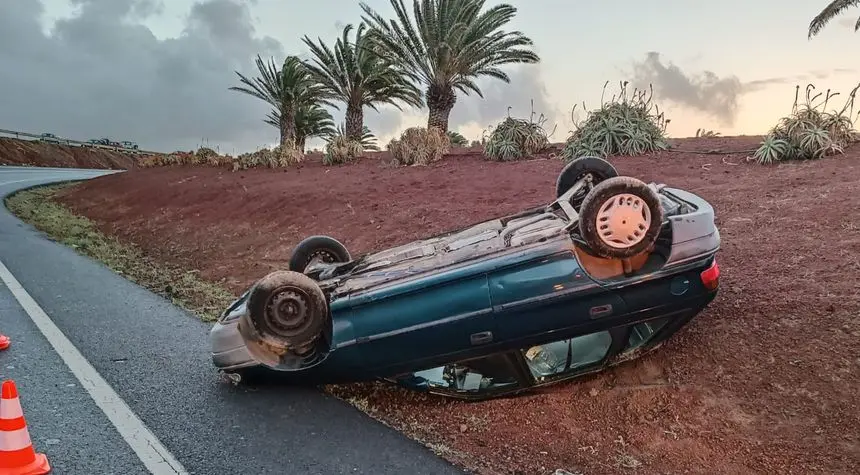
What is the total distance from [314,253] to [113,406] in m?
2.18

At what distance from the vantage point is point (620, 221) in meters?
4.04

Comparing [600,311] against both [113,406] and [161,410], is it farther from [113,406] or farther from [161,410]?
[113,406]

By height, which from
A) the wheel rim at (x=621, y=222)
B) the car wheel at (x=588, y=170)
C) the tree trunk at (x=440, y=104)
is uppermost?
the tree trunk at (x=440, y=104)

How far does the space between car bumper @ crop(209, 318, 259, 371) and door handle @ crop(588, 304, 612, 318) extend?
92.7 inches

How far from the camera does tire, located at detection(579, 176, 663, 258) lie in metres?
4.04

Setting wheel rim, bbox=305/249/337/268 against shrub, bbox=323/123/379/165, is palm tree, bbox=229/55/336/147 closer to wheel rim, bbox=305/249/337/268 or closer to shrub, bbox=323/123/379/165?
shrub, bbox=323/123/379/165

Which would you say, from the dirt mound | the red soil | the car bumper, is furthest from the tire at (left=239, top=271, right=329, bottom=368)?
the dirt mound

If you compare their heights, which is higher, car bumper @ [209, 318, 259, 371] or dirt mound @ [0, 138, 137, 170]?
dirt mound @ [0, 138, 137, 170]

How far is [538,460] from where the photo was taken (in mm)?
3818

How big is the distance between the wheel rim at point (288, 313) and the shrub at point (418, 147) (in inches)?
434

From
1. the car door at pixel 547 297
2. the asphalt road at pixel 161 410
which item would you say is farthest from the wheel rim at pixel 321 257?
the car door at pixel 547 297

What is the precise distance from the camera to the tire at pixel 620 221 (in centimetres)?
404

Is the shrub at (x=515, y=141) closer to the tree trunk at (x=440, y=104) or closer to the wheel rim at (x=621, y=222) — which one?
the tree trunk at (x=440, y=104)

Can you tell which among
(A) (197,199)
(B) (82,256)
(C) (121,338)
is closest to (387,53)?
(A) (197,199)
